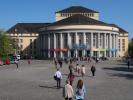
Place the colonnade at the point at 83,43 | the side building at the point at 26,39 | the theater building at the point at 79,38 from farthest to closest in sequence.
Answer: the side building at the point at 26,39 < the colonnade at the point at 83,43 < the theater building at the point at 79,38

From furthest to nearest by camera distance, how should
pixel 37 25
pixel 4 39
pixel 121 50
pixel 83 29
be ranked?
pixel 37 25 < pixel 121 50 < pixel 83 29 < pixel 4 39

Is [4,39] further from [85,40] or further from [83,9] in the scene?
[83,9]

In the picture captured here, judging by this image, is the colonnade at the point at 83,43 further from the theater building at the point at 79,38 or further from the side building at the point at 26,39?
the side building at the point at 26,39

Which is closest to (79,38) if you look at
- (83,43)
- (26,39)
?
(83,43)

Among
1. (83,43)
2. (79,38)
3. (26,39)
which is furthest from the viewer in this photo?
(26,39)

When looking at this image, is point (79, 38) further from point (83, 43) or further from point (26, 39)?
point (26, 39)

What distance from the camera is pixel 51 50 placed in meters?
144

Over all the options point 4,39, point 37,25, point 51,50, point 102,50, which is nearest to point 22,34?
point 37,25

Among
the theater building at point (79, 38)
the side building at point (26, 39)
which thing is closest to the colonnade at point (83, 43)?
the theater building at point (79, 38)

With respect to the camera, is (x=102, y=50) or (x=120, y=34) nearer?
(x=102, y=50)

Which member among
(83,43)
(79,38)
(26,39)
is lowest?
(83,43)

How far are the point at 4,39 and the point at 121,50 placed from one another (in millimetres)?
→ 69743

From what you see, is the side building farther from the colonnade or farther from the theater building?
the colonnade

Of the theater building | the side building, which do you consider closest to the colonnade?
the theater building
